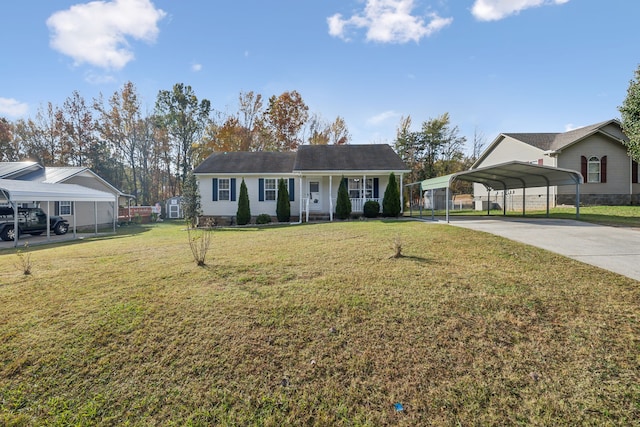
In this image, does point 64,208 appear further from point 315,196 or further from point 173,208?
point 315,196

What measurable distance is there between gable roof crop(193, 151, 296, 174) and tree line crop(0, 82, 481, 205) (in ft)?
33.6

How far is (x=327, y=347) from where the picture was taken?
3.11m

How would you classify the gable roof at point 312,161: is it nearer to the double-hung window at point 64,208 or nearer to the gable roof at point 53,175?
the gable roof at point 53,175

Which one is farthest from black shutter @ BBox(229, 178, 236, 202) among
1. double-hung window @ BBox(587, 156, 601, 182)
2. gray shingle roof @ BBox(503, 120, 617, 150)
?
double-hung window @ BBox(587, 156, 601, 182)

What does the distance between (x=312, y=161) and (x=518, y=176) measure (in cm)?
1101

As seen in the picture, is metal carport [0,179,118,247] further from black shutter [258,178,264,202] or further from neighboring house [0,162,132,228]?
black shutter [258,178,264,202]

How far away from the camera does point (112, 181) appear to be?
108 feet

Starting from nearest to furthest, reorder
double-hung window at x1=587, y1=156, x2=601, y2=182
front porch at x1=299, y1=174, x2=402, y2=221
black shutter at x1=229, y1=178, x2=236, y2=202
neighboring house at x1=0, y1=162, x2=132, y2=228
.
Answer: front porch at x1=299, y1=174, x2=402, y2=221 → black shutter at x1=229, y1=178, x2=236, y2=202 → neighboring house at x1=0, y1=162, x2=132, y2=228 → double-hung window at x1=587, y1=156, x2=601, y2=182

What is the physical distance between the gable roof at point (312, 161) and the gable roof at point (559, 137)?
11.6m

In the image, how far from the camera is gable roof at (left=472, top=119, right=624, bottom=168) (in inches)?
732

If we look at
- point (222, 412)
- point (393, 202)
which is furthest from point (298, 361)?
point (393, 202)

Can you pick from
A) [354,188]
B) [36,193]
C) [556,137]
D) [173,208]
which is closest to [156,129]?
[173,208]

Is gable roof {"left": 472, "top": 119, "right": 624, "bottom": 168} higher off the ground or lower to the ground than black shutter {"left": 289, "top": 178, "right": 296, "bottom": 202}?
higher

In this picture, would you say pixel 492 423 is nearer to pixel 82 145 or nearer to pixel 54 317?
pixel 54 317
